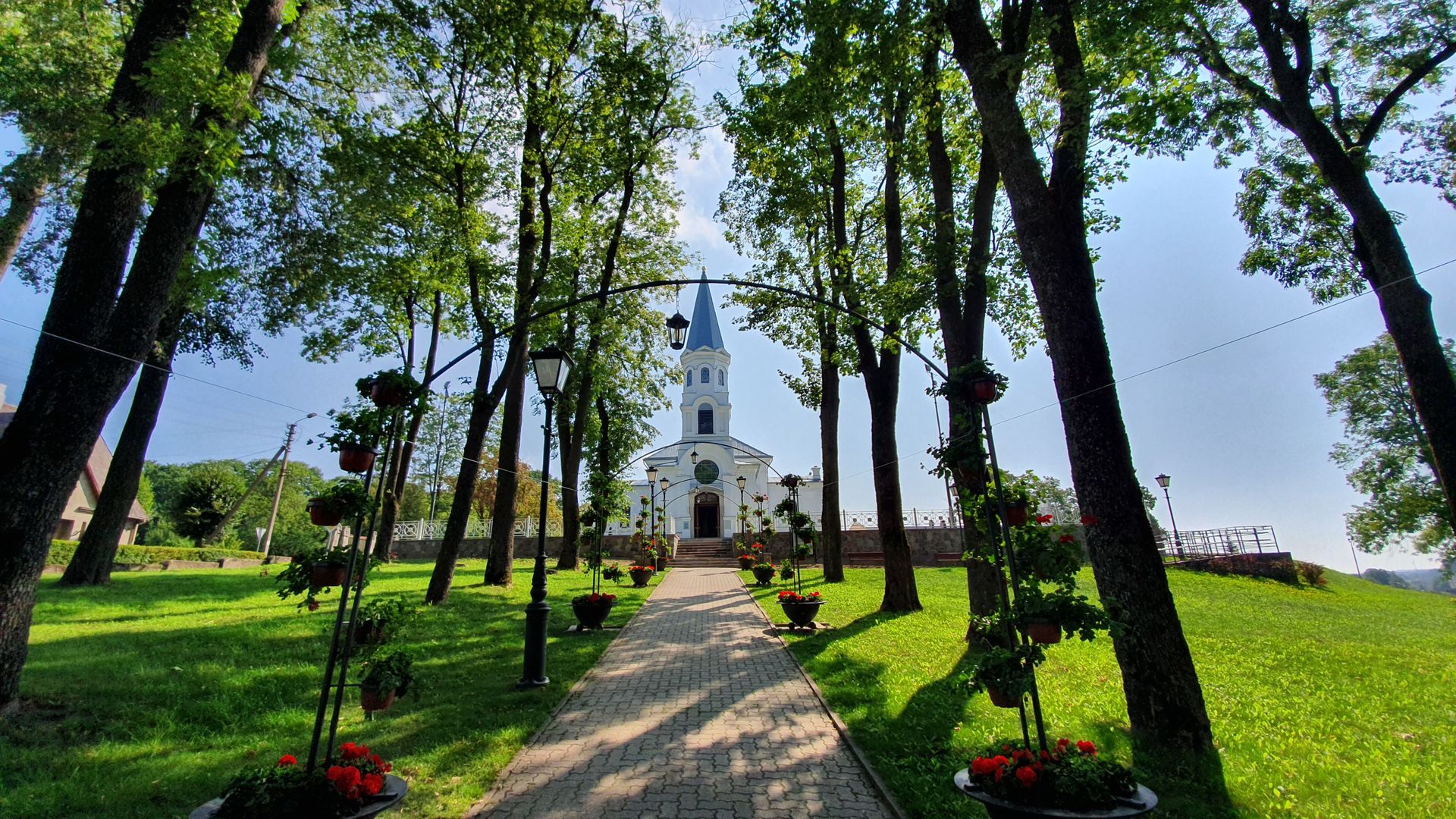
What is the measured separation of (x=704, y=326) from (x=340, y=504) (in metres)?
40.7

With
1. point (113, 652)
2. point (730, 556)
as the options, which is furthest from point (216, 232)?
point (730, 556)

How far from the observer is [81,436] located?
4754mm

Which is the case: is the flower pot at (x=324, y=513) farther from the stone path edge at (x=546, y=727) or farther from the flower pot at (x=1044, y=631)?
the flower pot at (x=1044, y=631)

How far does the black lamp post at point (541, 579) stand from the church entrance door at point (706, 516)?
100ft

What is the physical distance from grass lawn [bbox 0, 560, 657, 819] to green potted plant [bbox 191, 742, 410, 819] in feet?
2.22

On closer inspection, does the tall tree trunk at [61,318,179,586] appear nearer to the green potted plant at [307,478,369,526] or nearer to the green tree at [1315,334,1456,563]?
the green potted plant at [307,478,369,526]

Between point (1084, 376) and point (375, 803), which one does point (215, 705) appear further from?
point (1084, 376)

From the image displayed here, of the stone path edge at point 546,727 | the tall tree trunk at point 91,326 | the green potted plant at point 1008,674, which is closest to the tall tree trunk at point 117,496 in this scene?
the tall tree trunk at point 91,326

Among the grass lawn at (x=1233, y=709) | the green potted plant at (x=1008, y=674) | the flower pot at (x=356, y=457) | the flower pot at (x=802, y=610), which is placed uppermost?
the flower pot at (x=356, y=457)

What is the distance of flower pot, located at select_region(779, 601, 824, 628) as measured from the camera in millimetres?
9586

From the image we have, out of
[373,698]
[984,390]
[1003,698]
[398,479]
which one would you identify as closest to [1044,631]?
[1003,698]

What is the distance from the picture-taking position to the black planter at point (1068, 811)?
2703 mm

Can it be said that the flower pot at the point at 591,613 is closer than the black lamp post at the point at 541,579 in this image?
No

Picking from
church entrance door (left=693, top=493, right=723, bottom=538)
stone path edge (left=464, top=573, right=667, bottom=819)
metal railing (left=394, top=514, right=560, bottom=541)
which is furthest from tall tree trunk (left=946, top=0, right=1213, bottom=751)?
church entrance door (left=693, top=493, right=723, bottom=538)
